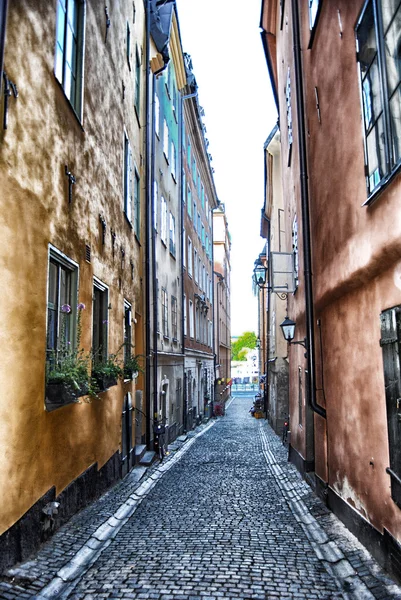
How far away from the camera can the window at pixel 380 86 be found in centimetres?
483

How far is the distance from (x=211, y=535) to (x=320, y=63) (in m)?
7.01

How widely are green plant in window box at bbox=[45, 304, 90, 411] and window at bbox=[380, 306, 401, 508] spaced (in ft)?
10.3

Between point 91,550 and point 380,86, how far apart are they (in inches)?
221

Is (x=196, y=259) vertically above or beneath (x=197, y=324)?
above

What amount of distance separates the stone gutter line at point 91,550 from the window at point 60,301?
6.97ft

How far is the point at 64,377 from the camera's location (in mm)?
5730

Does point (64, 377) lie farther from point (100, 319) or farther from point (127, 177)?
point (127, 177)

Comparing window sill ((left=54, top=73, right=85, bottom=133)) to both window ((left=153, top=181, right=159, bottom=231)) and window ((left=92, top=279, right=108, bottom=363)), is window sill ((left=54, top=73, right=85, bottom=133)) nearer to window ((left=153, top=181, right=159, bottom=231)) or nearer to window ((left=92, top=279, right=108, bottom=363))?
window ((left=92, top=279, right=108, bottom=363))

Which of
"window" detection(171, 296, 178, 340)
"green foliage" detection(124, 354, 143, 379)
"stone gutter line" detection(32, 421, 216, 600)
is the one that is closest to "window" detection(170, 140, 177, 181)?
"window" detection(171, 296, 178, 340)

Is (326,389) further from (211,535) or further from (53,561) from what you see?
(53,561)

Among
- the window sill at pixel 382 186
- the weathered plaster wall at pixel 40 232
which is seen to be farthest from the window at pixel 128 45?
the window sill at pixel 382 186

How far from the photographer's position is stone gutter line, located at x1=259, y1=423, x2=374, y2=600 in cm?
475

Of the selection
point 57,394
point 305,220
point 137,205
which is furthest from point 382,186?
point 137,205

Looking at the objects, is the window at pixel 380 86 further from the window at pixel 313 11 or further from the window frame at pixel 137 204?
the window frame at pixel 137 204
